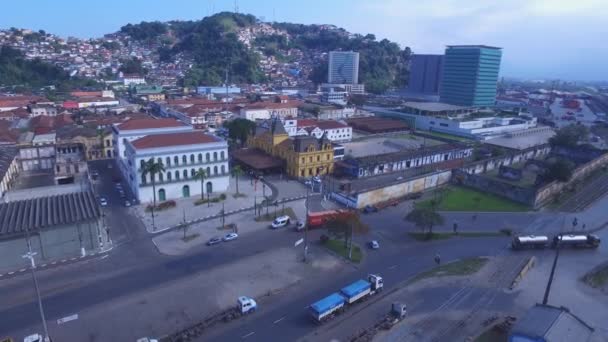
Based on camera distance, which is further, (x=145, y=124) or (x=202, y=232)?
(x=145, y=124)

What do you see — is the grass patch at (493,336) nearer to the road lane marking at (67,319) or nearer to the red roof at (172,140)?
the road lane marking at (67,319)

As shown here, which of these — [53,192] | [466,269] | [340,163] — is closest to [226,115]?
[340,163]

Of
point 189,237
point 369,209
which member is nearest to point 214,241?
point 189,237

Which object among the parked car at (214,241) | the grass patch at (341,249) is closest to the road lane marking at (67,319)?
the parked car at (214,241)

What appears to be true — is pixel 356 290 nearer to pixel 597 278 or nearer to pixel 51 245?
pixel 597 278

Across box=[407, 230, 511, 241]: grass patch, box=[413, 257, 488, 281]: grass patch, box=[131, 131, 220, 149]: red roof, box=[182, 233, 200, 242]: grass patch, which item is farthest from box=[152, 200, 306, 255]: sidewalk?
box=[413, 257, 488, 281]: grass patch
